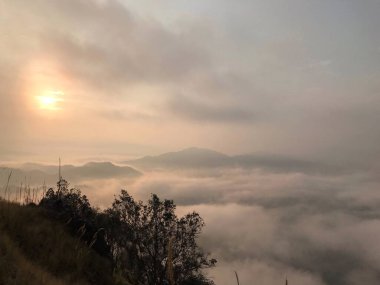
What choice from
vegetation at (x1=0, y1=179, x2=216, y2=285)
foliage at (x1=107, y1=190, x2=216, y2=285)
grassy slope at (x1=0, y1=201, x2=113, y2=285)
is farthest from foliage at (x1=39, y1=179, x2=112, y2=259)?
foliage at (x1=107, y1=190, x2=216, y2=285)

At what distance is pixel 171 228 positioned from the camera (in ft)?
107

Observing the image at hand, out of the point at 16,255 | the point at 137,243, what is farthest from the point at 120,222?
the point at 16,255

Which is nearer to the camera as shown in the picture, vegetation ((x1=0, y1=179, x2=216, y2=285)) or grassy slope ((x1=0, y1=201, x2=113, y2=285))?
grassy slope ((x1=0, y1=201, x2=113, y2=285))

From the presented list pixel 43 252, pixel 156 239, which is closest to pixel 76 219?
pixel 43 252

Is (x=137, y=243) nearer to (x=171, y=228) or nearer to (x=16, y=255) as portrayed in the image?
(x=171, y=228)

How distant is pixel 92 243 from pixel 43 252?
2.05 m

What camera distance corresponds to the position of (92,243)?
13.9 m

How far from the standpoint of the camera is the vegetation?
12.5m

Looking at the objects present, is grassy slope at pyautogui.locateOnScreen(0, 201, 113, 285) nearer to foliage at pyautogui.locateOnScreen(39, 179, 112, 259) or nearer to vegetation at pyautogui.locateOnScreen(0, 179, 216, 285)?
vegetation at pyautogui.locateOnScreen(0, 179, 216, 285)

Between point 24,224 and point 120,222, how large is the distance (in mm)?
16406

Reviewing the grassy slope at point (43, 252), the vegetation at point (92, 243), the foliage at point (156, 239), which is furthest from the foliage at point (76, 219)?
the foliage at point (156, 239)

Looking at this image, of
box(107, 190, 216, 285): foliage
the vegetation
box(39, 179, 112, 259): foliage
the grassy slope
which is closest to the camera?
the grassy slope

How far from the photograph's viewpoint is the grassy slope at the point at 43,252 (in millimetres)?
11906

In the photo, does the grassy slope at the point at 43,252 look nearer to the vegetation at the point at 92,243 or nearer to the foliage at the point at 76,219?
the vegetation at the point at 92,243
